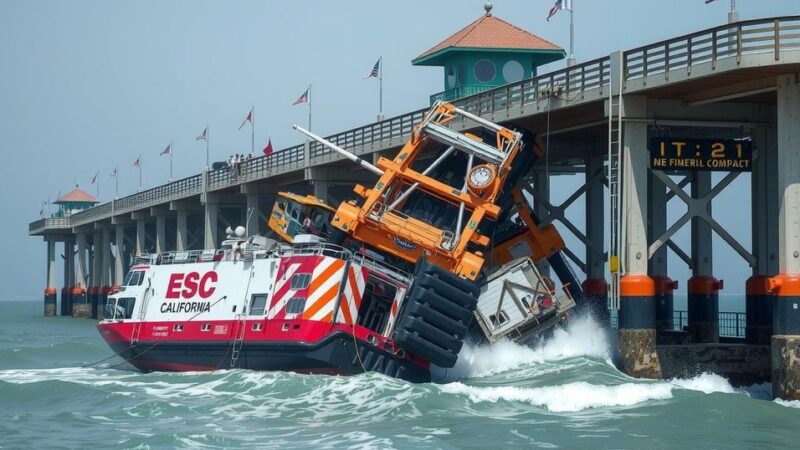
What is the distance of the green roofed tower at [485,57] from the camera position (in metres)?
55.8

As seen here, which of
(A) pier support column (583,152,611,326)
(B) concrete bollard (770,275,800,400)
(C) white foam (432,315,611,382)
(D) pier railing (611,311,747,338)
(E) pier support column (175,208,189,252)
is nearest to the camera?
(B) concrete bollard (770,275,800,400)

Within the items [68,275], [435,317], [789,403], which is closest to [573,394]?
[435,317]

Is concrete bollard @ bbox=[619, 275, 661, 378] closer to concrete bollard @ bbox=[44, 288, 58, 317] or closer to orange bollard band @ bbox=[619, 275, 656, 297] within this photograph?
orange bollard band @ bbox=[619, 275, 656, 297]

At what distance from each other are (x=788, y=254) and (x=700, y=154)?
594 cm

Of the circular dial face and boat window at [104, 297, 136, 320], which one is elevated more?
the circular dial face

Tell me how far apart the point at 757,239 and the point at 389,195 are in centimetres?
1139

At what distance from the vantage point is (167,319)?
1529 inches

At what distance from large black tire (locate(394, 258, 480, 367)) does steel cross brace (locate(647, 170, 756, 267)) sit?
6.07m

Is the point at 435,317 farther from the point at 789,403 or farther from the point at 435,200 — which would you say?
the point at 789,403

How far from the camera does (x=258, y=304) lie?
36.0 m

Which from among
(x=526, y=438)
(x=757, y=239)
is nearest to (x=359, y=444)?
(x=526, y=438)

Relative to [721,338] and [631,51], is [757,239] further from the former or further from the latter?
[631,51]

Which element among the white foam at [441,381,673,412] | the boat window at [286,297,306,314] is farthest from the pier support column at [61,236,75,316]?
the white foam at [441,381,673,412]

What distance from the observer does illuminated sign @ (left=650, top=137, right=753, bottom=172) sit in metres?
36.8
